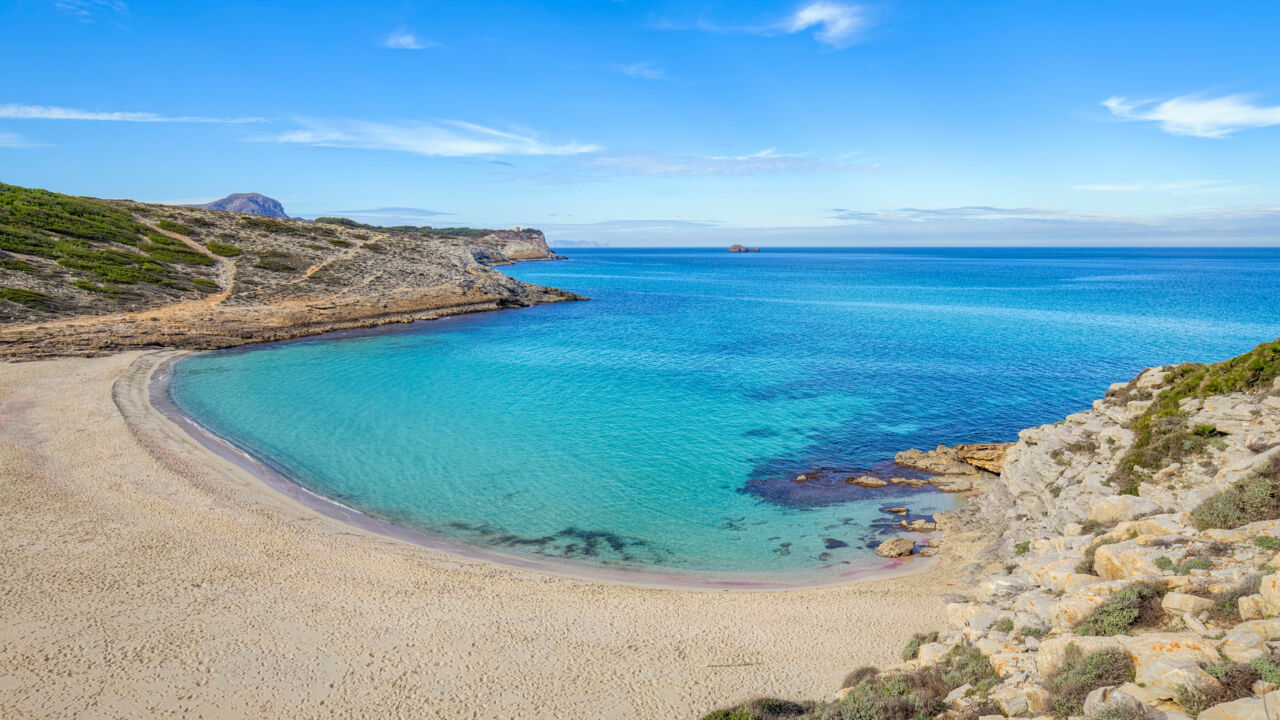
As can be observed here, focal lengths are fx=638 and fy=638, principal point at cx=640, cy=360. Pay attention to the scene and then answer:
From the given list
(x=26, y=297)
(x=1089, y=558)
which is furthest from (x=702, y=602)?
(x=26, y=297)

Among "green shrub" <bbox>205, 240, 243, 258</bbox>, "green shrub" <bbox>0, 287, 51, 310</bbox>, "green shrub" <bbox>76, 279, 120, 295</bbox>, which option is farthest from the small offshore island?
"green shrub" <bbox>205, 240, 243, 258</bbox>

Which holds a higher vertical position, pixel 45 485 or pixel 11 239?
pixel 11 239

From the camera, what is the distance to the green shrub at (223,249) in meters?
70.1

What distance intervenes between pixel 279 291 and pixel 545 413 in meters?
44.3

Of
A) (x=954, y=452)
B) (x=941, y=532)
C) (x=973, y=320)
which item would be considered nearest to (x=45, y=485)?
(x=941, y=532)

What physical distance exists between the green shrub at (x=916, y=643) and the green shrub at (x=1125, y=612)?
342cm

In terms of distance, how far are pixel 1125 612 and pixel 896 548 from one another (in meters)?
10.0

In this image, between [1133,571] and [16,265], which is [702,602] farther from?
[16,265]

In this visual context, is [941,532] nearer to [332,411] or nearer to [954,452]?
[954,452]

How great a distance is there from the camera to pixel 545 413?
33156 mm

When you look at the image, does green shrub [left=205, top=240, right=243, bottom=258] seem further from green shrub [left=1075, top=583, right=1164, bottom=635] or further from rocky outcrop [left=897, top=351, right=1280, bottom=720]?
green shrub [left=1075, top=583, right=1164, bottom=635]

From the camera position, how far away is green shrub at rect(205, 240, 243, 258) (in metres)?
70.1

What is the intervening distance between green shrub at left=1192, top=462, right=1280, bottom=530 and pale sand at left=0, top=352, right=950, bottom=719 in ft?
18.9

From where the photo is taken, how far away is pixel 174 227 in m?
74.4
